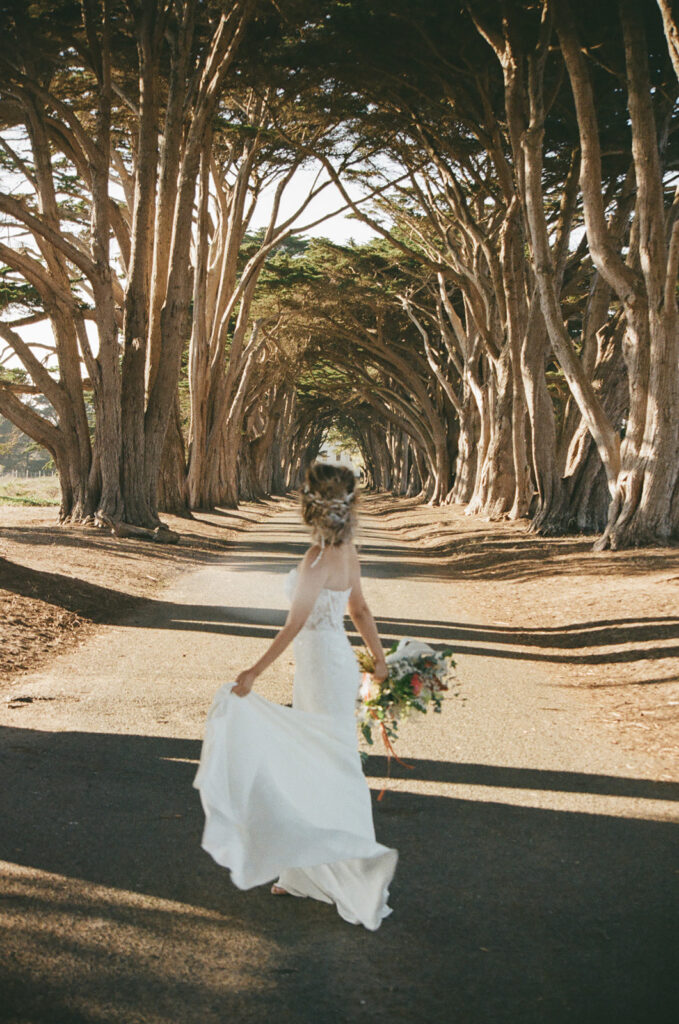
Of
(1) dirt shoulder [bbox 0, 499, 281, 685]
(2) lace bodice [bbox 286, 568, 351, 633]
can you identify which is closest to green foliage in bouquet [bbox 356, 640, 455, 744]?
(2) lace bodice [bbox 286, 568, 351, 633]

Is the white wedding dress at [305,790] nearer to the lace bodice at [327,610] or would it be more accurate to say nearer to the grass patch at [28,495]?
the lace bodice at [327,610]

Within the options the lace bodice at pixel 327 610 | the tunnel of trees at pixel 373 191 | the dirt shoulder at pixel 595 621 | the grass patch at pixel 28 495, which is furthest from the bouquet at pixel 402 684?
the grass patch at pixel 28 495

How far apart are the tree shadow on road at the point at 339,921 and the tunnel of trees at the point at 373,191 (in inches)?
398

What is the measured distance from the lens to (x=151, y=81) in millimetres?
17031

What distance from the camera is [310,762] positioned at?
3848 millimetres

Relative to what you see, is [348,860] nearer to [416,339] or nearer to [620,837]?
[620,837]

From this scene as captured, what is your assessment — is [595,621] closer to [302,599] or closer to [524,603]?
[524,603]

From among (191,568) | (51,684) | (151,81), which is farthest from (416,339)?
(51,684)

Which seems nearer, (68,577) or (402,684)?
(402,684)

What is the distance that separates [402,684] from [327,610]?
1.80 feet

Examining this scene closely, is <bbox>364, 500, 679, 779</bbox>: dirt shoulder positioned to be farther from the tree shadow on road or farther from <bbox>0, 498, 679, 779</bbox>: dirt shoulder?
the tree shadow on road

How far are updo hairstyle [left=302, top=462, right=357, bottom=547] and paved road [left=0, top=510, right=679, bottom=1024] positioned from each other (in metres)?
1.40

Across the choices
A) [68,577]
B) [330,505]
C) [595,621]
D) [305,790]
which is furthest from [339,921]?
[68,577]

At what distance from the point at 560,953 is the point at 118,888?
161 cm
